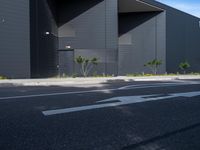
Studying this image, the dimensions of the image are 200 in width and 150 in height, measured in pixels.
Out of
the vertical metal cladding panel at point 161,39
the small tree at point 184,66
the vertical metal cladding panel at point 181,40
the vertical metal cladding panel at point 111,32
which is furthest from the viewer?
the small tree at point 184,66

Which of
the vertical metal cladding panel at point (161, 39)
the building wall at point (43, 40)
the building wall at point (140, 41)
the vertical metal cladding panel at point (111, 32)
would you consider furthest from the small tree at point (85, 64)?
the vertical metal cladding panel at point (161, 39)

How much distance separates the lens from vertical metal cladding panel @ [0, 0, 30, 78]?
76.7 ft

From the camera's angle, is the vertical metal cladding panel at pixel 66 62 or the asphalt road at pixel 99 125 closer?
the asphalt road at pixel 99 125

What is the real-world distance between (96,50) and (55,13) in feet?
16.0

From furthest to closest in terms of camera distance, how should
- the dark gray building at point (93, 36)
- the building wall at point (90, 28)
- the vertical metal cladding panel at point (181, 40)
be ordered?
1. the vertical metal cladding panel at point (181, 40)
2. the building wall at point (90, 28)
3. the dark gray building at point (93, 36)

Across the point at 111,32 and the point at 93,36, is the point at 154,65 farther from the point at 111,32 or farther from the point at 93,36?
the point at 93,36

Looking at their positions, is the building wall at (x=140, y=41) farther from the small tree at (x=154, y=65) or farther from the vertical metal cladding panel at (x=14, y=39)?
the vertical metal cladding panel at (x=14, y=39)

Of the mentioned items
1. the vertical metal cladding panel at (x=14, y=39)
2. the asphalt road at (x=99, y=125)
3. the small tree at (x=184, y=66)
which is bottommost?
the asphalt road at (x=99, y=125)

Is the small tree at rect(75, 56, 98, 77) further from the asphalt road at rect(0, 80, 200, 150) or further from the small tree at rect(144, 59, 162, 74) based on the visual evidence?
the asphalt road at rect(0, 80, 200, 150)

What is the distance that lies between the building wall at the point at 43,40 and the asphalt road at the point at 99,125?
17.0 meters

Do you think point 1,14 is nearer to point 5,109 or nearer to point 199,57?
point 5,109

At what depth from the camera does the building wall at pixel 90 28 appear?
3353 centimetres

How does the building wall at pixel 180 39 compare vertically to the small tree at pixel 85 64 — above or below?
above

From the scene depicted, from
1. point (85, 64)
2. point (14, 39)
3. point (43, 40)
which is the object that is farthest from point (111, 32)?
point (14, 39)
